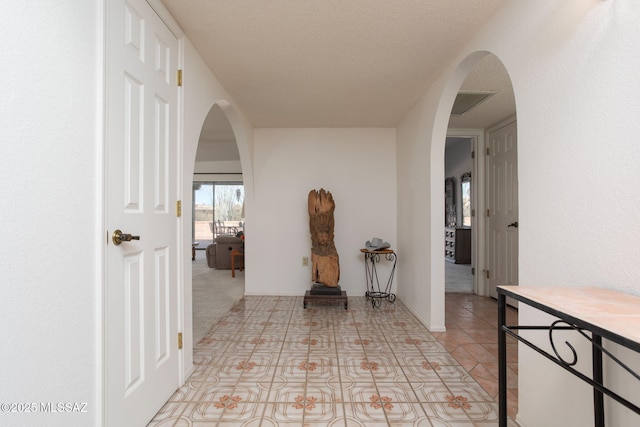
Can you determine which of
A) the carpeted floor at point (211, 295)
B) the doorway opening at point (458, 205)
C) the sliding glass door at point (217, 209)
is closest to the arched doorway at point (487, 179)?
the doorway opening at point (458, 205)

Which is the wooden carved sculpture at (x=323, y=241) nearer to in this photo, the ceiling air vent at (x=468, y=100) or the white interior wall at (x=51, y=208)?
the ceiling air vent at (x=468, y=100)

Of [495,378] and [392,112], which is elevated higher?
[392,112]

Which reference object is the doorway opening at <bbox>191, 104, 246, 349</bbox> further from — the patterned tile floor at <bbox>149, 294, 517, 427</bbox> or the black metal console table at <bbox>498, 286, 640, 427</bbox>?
the black metal console table at <bbox>498, 286, 640, 427</bbox>

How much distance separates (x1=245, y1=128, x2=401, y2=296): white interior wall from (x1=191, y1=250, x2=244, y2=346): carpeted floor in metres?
0.41

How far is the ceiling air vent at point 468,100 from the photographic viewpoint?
10.2 ft

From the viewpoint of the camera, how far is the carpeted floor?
3111mm

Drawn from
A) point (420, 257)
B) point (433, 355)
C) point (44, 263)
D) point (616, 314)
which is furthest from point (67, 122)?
point (420, 257)

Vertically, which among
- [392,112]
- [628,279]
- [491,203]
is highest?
[392,112]

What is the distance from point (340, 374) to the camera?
208 centimetres

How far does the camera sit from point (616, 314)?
2.71ft

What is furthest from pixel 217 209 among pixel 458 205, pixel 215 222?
pixel 458 205

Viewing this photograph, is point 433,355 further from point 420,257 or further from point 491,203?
point 491,203

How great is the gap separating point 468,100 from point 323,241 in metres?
2.19

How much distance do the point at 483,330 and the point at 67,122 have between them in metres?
3.30
